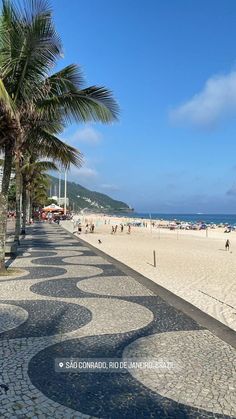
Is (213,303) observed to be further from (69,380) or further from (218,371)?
(69,380)

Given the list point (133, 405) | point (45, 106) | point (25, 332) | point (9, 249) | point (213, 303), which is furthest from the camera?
point (9, 249)

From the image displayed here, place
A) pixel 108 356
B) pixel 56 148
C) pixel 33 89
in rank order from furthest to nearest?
1. pixel 56 148
2. pixel 33 89
3. pixel 108 356

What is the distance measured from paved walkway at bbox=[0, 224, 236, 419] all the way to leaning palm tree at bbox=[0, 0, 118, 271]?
373 centimetres

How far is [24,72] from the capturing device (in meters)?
9.41

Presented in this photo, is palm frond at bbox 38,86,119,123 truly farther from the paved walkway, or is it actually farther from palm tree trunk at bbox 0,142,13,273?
the paved walkway

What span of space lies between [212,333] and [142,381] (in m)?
2.06

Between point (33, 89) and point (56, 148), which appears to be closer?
point (33, 89)

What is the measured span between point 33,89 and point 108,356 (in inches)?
284

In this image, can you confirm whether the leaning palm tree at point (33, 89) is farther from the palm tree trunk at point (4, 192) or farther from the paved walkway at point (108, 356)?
the paved walkway at point (108, 356)

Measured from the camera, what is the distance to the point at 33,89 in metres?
9.83

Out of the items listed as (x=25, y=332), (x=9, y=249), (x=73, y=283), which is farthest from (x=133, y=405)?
(x=9, y=249)

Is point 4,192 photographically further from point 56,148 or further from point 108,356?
point 108,356

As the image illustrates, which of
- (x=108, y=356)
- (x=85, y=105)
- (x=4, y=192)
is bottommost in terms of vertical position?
(x=108, y=356)

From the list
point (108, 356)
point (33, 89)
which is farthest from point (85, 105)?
point (108, 356)
